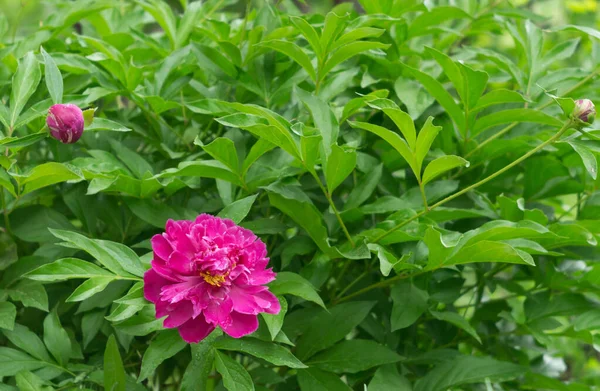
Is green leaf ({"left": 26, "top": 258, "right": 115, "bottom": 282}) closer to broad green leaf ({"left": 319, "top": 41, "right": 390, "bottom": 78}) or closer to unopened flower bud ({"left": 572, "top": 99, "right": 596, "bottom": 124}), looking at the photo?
broad green leaf ({"left": 319, "top": 41, "right": 390, "bottom": 78})

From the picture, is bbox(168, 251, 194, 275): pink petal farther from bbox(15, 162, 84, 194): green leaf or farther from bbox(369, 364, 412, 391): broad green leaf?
bbox(369, 364, 412, 391): broad green leaf

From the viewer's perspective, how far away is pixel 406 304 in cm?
82

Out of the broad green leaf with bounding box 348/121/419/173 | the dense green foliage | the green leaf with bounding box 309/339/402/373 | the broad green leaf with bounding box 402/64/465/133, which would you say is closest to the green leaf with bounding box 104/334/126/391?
the dense green foliage

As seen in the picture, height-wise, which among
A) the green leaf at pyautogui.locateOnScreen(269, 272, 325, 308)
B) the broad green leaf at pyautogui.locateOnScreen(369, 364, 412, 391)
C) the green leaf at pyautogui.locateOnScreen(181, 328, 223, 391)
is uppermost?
the green leaf at pyautogui.locateOnScreen(269, 272, 325, 308)

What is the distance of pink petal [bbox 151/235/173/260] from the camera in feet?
2.13

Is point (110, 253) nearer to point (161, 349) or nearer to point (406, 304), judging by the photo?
point (161, 349)

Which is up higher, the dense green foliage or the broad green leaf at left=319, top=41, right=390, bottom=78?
the broad green leaf at left=319, top=41, right=390, bottom=78

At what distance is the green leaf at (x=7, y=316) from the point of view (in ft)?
2.46

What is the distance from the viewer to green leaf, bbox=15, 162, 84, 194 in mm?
709

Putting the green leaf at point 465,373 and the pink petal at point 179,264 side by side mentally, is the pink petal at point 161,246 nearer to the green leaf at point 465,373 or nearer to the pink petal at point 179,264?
the pink petal at point 179,264

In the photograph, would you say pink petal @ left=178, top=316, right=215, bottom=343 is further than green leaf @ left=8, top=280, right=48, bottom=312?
No

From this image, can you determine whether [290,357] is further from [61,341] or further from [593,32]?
[593,32]

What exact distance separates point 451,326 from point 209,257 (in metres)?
0.47

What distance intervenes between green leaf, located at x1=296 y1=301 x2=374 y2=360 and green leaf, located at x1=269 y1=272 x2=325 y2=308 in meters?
0.11
